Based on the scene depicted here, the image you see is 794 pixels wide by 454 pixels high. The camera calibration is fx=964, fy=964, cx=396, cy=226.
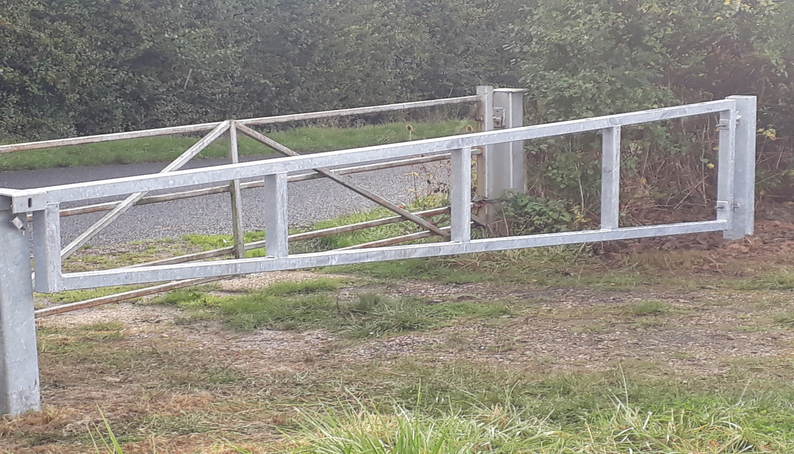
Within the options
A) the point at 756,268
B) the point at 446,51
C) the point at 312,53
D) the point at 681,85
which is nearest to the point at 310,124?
the point at 312,53

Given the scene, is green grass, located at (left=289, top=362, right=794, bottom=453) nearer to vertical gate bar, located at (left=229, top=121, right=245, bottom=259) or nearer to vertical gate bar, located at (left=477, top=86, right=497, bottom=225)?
vertical gate bar, located at (left=229, top=121, right=245, bottom=259)

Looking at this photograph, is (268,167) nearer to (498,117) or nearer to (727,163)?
(727,163)

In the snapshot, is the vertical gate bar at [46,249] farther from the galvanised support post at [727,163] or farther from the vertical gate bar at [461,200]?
the galvanised support post at [727,163]

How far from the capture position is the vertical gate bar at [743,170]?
6.25 meters

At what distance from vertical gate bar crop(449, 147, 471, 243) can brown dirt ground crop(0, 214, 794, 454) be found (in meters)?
0.59

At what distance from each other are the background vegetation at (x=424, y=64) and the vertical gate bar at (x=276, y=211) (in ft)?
12.1

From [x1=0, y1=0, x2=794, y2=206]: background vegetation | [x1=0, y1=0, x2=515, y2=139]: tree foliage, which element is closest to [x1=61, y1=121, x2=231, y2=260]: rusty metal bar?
[x1=0, y1=0, x2=794, y2=206]: background vegetation

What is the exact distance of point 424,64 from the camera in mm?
21891

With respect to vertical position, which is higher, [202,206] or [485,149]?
[485,149]

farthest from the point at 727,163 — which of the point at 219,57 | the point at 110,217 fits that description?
the point at 219,57

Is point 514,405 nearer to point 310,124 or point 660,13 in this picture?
point 660,13

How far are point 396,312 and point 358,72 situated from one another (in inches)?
609

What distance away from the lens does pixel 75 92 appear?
1752 cm

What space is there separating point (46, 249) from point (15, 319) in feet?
0.98
